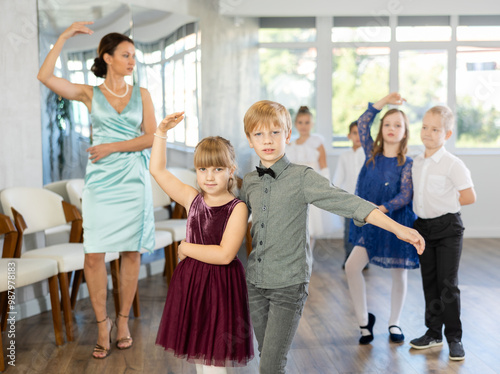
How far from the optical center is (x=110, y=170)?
10.8ft

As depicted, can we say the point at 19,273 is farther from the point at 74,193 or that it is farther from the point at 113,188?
the point at 74,193

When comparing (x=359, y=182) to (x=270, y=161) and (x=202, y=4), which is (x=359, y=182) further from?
(x=202, y=4)

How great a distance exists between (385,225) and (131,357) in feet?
6.08

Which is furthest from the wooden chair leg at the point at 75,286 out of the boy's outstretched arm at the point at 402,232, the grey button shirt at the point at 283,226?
the boy's outstretched arm at the point at 402,232

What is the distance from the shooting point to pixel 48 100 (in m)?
4.34

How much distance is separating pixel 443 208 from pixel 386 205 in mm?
290

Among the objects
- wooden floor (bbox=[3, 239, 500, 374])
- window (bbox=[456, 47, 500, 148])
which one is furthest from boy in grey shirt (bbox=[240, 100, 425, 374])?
window (bbox=[456, 47, 500, 148])

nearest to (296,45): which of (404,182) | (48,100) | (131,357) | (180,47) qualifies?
(180,47)

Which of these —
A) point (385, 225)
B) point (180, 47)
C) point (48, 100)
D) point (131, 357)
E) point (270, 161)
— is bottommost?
point (131, 357)

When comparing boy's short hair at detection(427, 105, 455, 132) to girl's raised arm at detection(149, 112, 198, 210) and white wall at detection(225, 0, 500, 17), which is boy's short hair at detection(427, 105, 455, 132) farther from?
white wall at detection(225, 0, 500, 17)

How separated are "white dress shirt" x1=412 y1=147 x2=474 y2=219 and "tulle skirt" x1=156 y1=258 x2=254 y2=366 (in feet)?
4.37

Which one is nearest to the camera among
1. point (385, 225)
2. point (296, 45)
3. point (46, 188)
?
point (385, 225)

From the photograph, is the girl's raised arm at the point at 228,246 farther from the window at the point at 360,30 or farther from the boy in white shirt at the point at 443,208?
the window at the point at 360,30

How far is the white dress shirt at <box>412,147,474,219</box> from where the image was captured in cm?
315
